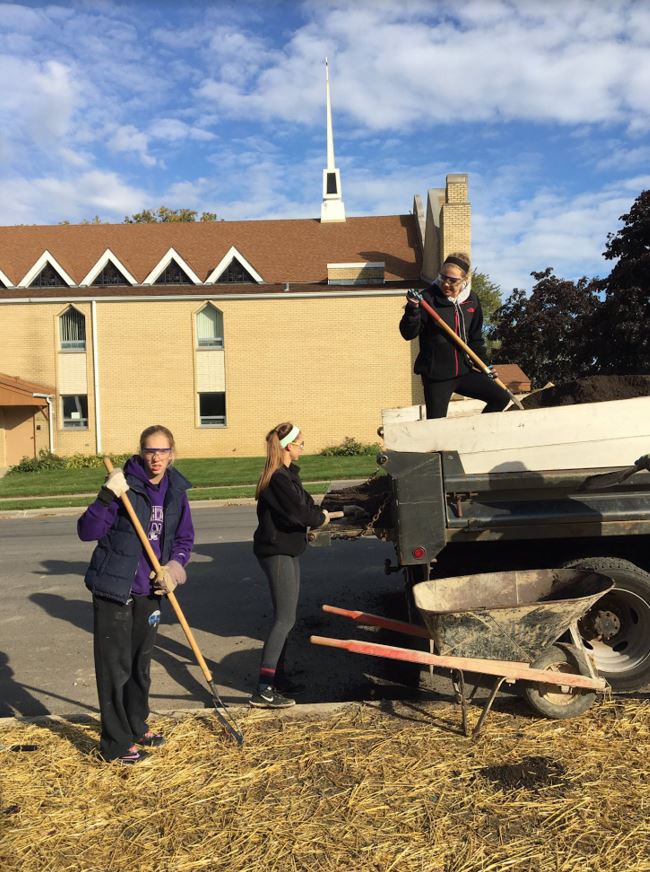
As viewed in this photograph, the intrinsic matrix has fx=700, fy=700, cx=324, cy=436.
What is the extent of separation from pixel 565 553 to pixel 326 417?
24.0 m

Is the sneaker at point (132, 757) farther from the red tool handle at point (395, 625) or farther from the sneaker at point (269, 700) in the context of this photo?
the red tool handle at point (395, 625)

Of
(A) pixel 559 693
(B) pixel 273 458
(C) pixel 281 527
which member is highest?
(B) pixel 273 458

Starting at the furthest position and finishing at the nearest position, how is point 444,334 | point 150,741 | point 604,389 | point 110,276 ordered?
point 110,276 < point 444,334 < point 604,389 < point 150,741

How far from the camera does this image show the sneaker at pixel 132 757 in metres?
3.52

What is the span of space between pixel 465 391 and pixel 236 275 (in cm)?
2628

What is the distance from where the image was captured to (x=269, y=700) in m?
4.22

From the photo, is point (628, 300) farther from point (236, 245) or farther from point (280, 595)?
point (280, 595)

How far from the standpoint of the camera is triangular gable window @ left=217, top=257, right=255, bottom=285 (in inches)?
1189

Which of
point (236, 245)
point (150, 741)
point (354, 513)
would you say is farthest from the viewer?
point (236, 245)

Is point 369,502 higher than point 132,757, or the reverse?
point 369,502

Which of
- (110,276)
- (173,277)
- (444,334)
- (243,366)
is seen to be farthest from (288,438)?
(110,276)

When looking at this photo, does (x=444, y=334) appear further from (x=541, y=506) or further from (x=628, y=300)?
(x=628, y=300)

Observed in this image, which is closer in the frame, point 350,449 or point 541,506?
point 541,506

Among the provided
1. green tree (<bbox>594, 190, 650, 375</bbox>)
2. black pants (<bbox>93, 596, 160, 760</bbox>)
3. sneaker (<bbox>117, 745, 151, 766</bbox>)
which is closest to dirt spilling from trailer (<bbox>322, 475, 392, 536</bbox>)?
black pants (<bbox>93, 596, 160, 760</bbox>)
